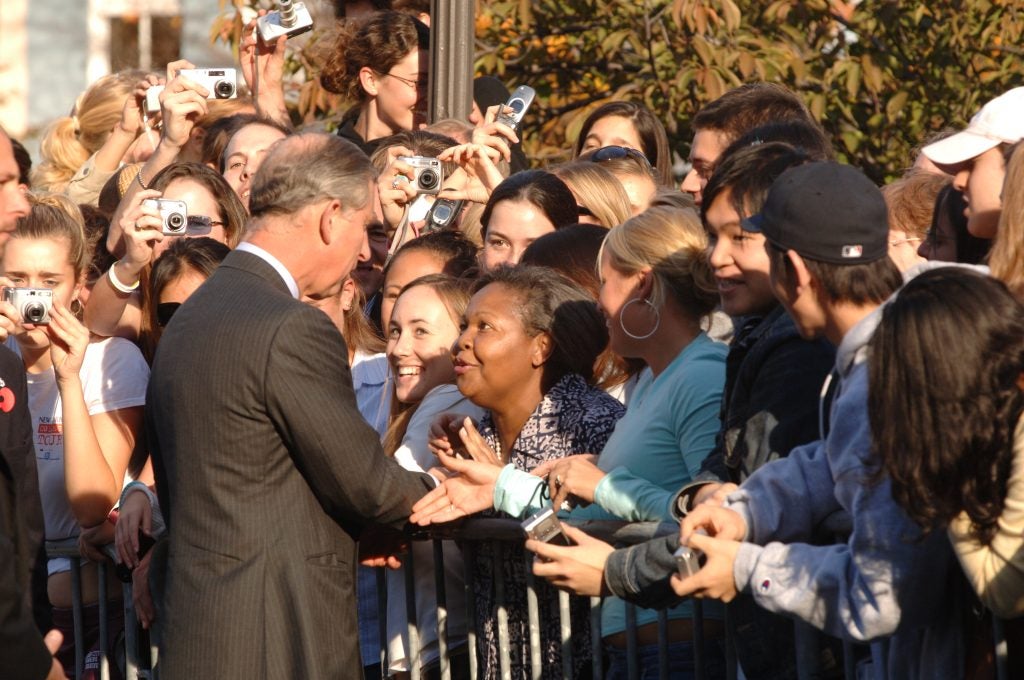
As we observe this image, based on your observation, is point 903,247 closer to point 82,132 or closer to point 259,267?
Answer: point 259,267

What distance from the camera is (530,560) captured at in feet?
14.9

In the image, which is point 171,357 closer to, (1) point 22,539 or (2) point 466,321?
(1) point 22,539

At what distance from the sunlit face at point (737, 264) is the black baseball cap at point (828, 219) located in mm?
495

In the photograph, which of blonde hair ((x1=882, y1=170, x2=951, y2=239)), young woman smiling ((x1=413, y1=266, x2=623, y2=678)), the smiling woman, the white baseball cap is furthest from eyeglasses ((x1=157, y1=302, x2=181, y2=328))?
the white baseball cap

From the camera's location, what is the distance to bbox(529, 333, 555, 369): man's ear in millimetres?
4949

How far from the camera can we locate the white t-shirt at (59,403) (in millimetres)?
5754

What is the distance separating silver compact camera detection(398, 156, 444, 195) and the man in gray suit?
1973 millimetres

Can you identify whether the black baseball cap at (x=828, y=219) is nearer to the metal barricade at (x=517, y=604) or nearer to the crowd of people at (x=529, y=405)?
the crowd of people at (x=529, y=405)

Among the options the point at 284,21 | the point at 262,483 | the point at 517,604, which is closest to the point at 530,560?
the point at 517,604

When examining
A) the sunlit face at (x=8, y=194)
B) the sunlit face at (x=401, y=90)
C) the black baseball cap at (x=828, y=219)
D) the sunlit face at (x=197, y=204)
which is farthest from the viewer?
the sunlit face at (x=401, y=90)

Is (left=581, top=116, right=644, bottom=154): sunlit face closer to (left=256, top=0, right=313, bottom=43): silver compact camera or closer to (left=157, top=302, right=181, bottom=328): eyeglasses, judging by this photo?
(left=256, top=0, right=313, bottom=43): silver compact camera

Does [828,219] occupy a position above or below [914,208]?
above

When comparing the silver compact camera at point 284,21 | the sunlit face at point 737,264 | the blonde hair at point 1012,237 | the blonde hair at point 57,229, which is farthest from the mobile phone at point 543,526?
the silver compact camera at point 284,21

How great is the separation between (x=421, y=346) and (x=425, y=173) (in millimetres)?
1203
